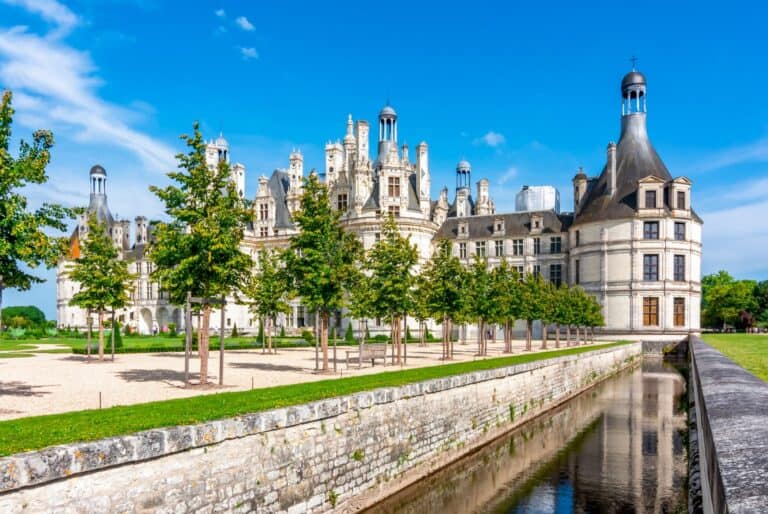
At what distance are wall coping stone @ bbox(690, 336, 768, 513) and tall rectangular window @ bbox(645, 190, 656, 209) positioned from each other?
49796mm

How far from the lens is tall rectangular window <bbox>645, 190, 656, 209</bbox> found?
58.4 m

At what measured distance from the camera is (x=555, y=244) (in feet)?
217

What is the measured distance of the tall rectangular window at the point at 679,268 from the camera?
190ft

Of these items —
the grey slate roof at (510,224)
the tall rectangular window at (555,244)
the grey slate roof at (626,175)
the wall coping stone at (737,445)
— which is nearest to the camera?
the wall coping stone at (737,445)

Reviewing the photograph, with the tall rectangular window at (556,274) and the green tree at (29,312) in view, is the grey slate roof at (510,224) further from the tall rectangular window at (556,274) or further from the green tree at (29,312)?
the green tree at (29,312)

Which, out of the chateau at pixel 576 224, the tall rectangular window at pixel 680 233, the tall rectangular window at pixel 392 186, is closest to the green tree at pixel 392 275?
the chateau at pixel 576 224

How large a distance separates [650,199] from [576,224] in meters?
7.25

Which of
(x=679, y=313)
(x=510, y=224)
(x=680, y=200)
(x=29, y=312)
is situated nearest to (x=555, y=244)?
(x=510, y=224)

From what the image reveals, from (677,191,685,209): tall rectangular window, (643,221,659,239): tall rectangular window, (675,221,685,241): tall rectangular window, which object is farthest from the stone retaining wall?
(677,191,685,209): tall rectangular window

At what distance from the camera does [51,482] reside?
7.08m

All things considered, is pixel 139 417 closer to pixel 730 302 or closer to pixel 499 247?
pixel 499 247

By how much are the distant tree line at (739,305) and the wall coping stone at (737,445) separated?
3450 inches

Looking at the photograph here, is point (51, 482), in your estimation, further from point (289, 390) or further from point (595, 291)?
point (595, 291)

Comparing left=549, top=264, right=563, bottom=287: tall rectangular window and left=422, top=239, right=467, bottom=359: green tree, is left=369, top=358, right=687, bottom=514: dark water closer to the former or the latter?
left=422, top=239, right=467, bottom=359: green tree
